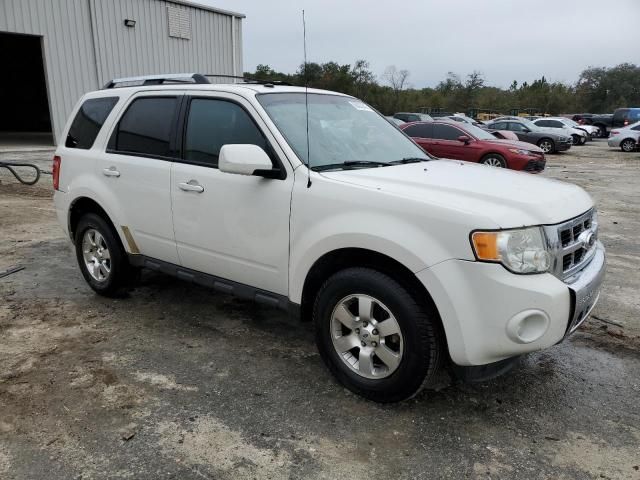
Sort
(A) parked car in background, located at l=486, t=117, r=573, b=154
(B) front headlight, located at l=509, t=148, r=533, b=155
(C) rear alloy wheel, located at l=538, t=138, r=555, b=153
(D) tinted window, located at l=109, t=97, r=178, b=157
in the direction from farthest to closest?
1. (C) rear alloy wheel, located at l=538, t=138, r=555, b=153
2. (A) parked car in background, located at l=486, t=117, r=573, b=154
3. (B) front headlight, located at l=509, t=148, r=533, b=155
4. (D) tinted window, located at l=109, t=97, r=178, b=157

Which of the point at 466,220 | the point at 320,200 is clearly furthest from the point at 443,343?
the point at 320,200

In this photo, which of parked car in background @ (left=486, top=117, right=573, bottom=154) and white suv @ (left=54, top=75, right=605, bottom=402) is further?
parked car in background @ (left=486, top=117, right=573, bottom=154)

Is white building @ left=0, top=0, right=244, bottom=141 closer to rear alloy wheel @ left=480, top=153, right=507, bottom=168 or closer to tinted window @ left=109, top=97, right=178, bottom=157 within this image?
rear alloy wheel @ left=480, top=153, right=507, bottom=168

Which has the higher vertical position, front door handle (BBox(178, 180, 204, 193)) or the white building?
the white building

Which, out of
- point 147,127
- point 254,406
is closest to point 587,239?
point 254,406

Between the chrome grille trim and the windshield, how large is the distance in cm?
128

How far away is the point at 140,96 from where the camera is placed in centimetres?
435

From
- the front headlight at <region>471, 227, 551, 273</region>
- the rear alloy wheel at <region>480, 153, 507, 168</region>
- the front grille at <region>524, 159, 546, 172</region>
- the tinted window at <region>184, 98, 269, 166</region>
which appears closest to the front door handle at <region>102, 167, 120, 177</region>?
the tinted window at <region>184, 98, 269, 166</region>

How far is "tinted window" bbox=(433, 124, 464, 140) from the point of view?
13.7 m

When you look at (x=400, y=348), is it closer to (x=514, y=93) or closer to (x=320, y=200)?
(x=320, y=200)

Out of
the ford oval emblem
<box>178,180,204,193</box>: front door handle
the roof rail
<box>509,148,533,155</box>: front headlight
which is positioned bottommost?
<box>509,148,533,155</box>: front headlight

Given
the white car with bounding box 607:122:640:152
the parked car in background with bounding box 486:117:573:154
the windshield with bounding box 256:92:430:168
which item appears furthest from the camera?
the white car with bounding box 607:122:640:152

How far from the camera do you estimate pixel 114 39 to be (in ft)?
58.8

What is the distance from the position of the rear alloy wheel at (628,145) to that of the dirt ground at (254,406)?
22700mm
